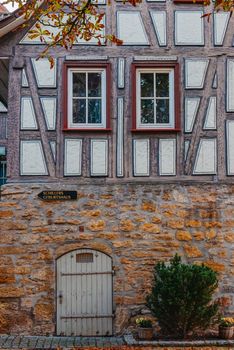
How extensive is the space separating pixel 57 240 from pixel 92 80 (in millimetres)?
3010

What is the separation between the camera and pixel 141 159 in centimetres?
1080

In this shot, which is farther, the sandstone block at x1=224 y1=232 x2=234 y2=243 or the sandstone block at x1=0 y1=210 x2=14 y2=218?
the sandstone block at x1=224 y1=232 x2=234 y2=243

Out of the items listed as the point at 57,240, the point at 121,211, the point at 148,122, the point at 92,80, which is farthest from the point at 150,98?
the point at 57,240

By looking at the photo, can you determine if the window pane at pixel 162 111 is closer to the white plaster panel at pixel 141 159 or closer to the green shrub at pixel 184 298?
the white plaster panel at pixel 141 159

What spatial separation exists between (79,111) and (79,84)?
51 cm

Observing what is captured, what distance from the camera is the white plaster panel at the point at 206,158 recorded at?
1085 centimetres

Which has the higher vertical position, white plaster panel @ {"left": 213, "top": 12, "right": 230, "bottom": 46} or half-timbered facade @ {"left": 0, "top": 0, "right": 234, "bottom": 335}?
white plaster panel @ {"left": 213, "top": 12, "right": 230, "bottom": 46}

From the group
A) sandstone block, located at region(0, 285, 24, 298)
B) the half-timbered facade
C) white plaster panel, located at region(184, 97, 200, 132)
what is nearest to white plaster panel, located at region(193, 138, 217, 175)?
the half-timbered facade

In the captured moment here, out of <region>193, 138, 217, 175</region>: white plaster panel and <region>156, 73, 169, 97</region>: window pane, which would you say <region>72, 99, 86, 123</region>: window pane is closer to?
<region>156, 73, 169, 97</region>: window pane

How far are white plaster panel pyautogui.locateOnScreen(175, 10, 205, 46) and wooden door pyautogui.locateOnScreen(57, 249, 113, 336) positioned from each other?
14.0ft

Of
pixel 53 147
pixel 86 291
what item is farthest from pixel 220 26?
pixel 86 291

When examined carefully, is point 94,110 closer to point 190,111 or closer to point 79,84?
point 79,84

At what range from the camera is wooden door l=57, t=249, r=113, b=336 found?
10.6 m

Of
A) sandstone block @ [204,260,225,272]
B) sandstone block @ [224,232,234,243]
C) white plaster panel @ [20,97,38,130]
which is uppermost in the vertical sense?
Result: white plaster panel @ [20,97,38,130]
